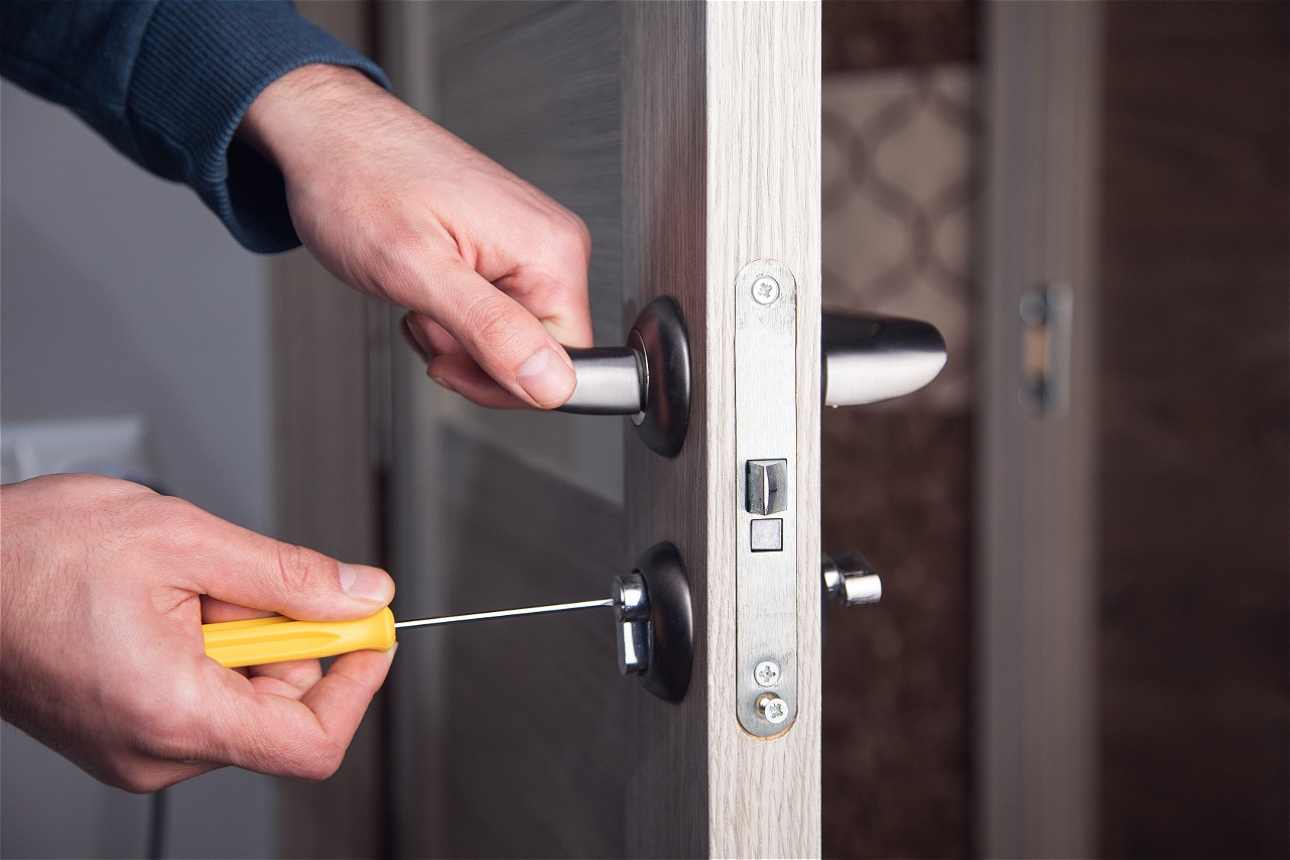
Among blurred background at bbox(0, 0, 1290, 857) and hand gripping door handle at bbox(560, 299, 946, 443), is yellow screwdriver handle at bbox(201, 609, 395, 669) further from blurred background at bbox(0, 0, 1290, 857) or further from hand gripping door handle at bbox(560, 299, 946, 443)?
blurred background at bbox(0, 0, 1290, 857)

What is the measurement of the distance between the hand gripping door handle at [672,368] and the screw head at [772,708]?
92mm

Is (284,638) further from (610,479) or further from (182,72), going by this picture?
(182,72)

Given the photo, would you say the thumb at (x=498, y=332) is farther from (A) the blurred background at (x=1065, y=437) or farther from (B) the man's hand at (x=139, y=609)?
(A) the blurred background at (x=1065, y=437)

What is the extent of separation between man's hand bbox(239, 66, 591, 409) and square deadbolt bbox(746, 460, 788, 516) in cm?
14

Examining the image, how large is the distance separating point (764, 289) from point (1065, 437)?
4.33 feet

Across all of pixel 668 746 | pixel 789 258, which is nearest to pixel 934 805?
pixel 668 746

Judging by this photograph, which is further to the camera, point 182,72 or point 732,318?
point 182,72

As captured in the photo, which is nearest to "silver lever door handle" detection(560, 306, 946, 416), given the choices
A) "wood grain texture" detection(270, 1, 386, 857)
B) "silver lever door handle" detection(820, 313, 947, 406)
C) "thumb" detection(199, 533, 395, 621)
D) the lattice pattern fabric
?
"silver lever door handle" detection(820, 313, 947, 406)

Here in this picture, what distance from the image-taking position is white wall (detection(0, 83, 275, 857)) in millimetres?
1008

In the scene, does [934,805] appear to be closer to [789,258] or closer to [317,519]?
[317,519]

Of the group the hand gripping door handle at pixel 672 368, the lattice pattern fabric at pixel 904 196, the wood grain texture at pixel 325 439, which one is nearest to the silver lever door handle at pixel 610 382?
the hand gripping door handle at pixel 672 368

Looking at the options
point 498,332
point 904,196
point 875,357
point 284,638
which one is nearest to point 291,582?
point 284,638

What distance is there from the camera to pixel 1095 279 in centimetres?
155

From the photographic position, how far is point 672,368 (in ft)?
1.28
